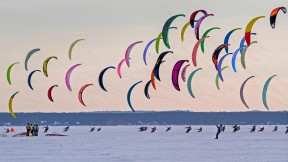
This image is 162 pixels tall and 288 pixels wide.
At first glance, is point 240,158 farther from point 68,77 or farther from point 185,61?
point 68,77

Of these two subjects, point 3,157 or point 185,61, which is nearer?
point 3,157

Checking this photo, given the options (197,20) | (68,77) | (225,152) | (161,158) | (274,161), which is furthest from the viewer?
(68,77)

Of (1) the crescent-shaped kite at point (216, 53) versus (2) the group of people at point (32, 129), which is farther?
(2) the group of people at point (32, 129)

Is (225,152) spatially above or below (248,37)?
below

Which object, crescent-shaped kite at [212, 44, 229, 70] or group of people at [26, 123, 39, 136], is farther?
group of people at [26, 123, 39, 136]

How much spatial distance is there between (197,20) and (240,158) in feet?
36.6

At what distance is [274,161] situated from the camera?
3048cm

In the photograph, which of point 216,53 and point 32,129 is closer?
point 216,53

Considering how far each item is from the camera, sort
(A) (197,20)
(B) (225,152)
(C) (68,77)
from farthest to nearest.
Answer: (C) (68,77), (A) (197,20), (B) (225,152)

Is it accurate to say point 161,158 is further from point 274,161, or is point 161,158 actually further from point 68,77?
point 68,77


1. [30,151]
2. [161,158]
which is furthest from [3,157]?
[161,158]

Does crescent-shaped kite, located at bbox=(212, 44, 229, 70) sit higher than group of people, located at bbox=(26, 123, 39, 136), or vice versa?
crescent-shaped kite, located at bbox=(212, 44, 229, 70)

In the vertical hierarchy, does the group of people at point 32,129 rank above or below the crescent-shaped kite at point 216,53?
below

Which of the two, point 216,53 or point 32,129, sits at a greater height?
point 216,53
